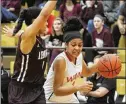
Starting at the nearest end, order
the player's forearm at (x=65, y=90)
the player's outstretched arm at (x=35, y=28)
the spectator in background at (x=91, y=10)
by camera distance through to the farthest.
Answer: the player's outstretched arm at (x=35, y=28), the player's forearm at (x=65, y=90), the spectator in background at (x=91, y=10)

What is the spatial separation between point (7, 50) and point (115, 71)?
3.97m

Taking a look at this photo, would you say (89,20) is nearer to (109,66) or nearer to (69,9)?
(69,9)

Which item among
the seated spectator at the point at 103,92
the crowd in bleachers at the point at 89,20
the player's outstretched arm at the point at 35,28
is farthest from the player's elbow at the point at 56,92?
the crowd in bleachers at the point at 89,20

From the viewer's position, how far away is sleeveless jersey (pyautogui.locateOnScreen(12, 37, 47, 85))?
4.21m

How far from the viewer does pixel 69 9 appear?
870cm

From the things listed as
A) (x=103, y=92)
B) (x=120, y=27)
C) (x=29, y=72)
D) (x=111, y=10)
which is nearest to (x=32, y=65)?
(x=29, y=72)

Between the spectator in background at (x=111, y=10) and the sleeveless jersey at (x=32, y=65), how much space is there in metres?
4.68

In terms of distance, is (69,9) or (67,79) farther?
(69,9)

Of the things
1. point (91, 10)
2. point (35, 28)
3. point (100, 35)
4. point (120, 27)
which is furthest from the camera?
point (91, 10)

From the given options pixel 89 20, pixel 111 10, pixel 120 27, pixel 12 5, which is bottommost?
pixel 120 27

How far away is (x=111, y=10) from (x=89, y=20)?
2.69ft

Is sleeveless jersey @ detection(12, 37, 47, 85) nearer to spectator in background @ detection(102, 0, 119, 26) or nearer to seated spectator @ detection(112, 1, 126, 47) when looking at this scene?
seated spectator @ detection(112, 1, 126, 47)

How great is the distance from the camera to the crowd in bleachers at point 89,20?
7703 mm

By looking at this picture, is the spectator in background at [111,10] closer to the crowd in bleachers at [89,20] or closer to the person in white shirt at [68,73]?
the crowd in bleachers at [89,20]
